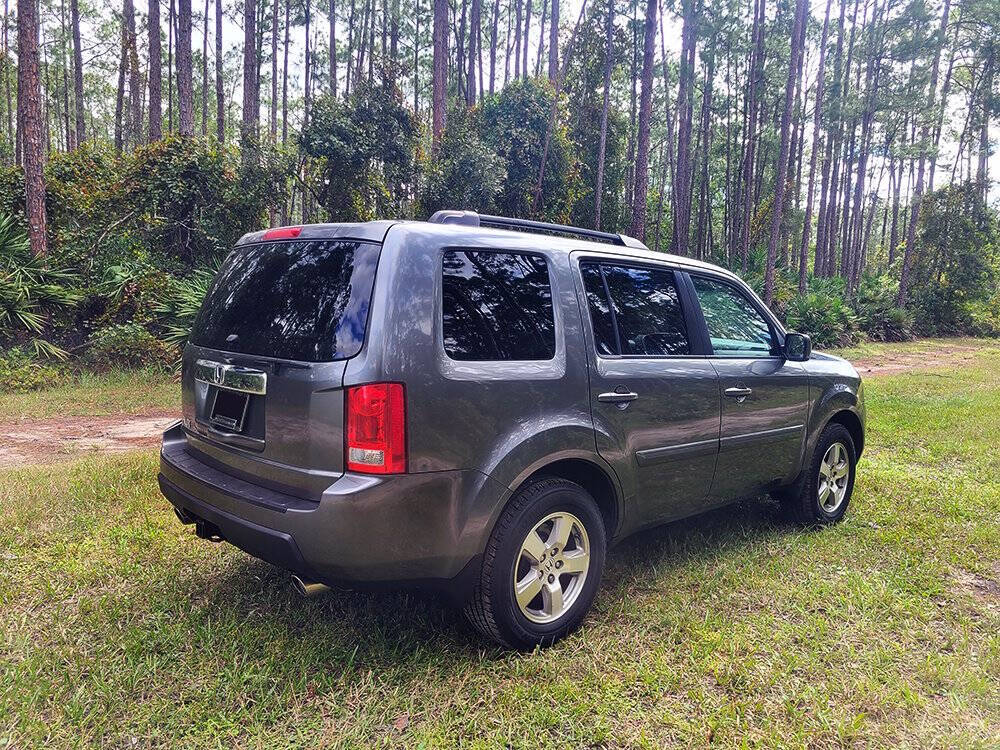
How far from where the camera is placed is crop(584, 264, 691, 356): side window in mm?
3227

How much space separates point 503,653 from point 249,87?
17.1 metres

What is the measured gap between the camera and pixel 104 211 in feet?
40.0

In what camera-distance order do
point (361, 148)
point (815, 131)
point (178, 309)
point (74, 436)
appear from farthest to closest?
point (815, 131)
point (361, 148)
point (178, 309)
point (74, 436)

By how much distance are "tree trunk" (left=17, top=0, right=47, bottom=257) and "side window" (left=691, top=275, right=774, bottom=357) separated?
11.2 m

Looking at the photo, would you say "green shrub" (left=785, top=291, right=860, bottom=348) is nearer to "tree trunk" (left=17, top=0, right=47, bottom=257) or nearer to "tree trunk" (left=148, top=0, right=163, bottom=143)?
"tree trunk" (left=148, top=0, right=163, bottom=143)

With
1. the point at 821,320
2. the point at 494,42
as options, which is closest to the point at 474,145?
the point at 821,320

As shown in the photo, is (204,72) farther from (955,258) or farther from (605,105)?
(955,258)

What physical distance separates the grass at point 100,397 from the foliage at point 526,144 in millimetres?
9259

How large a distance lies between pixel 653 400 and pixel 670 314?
60 cm

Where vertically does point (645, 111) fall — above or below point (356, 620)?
above

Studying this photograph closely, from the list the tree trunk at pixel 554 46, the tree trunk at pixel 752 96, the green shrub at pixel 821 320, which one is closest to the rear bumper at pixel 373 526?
the green shrub at pixel 821 320

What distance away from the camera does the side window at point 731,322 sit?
12.7 ft

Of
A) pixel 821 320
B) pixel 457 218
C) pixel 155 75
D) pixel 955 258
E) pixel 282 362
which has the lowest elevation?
pixel 282 362

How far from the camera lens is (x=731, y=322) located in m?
4.07
